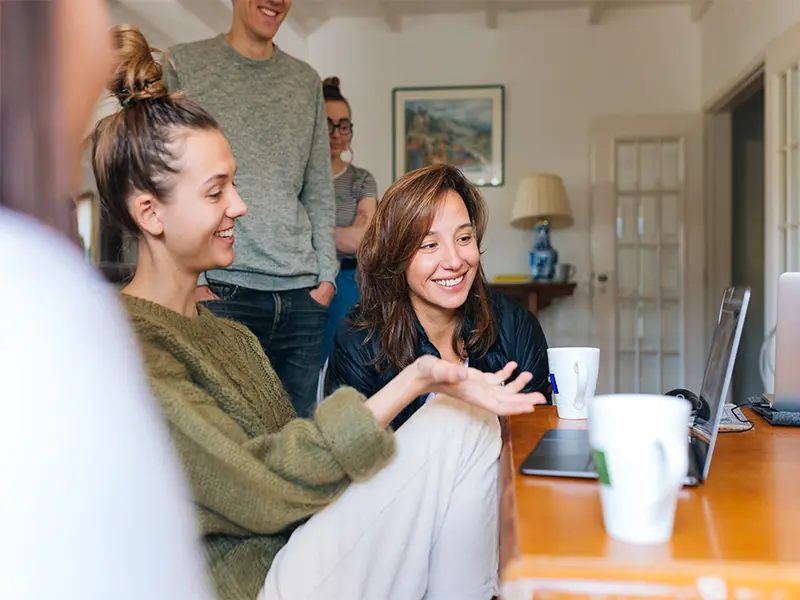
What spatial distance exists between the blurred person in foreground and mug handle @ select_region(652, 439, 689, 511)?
0.34 meters

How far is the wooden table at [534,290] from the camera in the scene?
384cm

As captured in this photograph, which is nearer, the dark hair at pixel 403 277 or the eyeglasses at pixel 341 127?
the dark hair at pixel 403 277

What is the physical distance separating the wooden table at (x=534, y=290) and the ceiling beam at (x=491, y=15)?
4.68ft

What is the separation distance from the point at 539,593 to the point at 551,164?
3897 mm

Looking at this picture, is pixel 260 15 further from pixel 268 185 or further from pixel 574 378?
pixel 574 378

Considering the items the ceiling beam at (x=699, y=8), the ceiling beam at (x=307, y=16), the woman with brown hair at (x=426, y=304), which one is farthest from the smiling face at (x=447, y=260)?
the ceiling beam at (x=699, y=8)

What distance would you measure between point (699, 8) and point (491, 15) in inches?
42.6

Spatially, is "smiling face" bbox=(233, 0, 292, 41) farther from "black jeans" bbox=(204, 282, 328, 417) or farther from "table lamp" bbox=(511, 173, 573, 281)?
"table lamp" bbox=(511, 173, 573, 281)

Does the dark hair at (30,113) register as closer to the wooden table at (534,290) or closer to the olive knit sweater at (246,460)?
the olive knit sweater at (246,460)

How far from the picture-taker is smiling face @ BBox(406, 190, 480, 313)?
1.42 m

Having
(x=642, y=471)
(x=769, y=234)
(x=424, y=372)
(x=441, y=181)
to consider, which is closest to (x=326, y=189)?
(x=441, y=181)

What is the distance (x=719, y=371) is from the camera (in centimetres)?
77

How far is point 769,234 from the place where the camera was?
3.05 m

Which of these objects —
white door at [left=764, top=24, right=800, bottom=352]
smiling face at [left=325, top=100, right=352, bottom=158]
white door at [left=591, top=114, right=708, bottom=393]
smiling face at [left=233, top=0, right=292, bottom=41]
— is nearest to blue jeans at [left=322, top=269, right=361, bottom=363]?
smiling face at [left=325, top=100, right=352, bottom=158]
